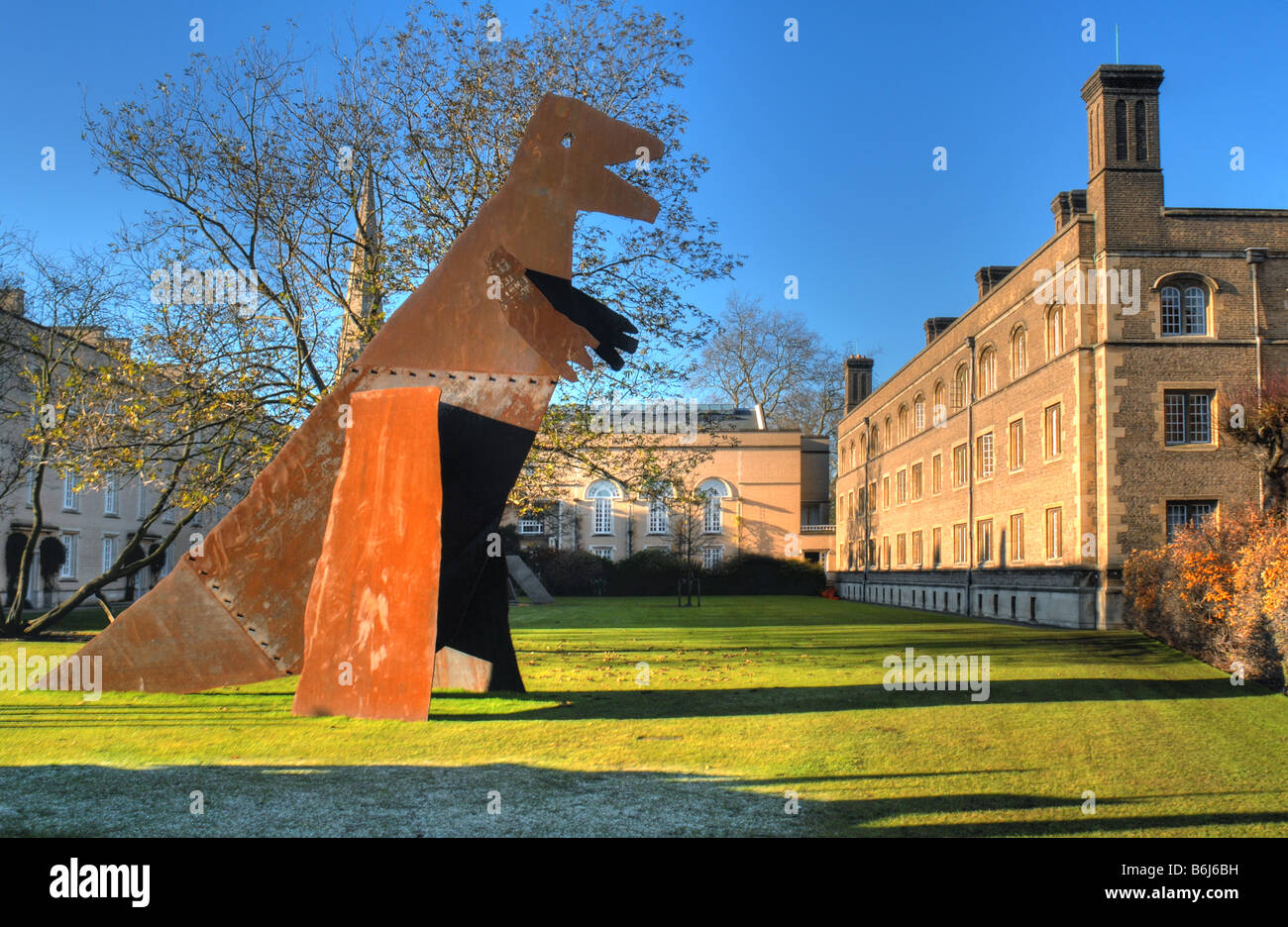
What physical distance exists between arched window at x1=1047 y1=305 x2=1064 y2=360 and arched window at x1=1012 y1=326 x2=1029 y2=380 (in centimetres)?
165

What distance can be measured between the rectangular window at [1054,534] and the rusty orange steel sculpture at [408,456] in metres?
21.1

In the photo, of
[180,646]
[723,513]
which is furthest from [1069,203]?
[180,646]

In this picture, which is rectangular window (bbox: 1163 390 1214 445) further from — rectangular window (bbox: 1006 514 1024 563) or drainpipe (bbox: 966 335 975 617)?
drainpipe (bbox: 966 335 975 617)

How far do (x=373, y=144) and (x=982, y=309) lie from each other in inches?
954

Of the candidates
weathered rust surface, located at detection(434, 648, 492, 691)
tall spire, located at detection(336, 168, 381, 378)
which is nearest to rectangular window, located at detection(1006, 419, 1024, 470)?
tall spire, located at detection(336, 168, 381, 378)

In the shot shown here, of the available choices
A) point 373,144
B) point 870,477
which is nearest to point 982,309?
point 870,477

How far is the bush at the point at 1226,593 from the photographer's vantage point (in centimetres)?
1213

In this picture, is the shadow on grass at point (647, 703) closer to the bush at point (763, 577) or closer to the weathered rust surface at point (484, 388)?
the weathered rust surface at point (484, 388)

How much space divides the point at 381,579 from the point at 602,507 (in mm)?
49530

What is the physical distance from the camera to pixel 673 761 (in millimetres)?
6969

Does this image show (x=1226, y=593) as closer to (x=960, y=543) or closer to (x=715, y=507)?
(x=960, y=543)

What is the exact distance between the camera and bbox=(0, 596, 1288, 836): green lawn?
545cm

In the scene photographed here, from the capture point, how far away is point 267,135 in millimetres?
15125
